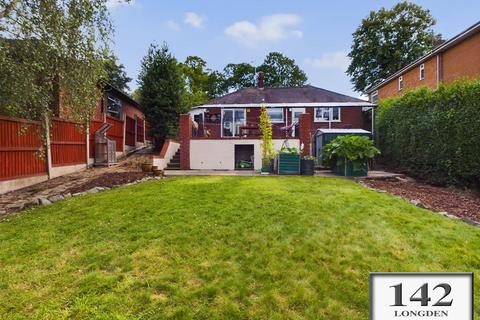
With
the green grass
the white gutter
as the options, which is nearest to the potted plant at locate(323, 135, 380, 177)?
the green grass

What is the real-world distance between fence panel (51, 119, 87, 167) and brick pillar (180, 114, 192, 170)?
388 centimetres

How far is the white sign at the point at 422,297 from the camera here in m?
1.82

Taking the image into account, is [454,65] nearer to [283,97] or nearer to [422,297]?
[283,97]

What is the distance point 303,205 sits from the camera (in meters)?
6.11

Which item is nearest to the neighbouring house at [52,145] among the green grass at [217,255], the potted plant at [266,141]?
the green grass at [217,255]

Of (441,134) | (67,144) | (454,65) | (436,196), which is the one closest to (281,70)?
(454,65)

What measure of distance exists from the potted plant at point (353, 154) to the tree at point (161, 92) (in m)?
9.14

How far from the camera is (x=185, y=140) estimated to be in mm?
13883

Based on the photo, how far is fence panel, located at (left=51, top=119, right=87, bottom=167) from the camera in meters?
11.7

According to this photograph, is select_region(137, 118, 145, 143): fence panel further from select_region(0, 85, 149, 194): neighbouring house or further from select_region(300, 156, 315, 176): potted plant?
select_region(300, 156, 315, 176): potted plant

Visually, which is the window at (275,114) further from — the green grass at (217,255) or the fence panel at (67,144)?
the green grass at (217,255)

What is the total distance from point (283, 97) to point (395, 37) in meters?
20.4

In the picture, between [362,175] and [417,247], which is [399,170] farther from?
[417,247]

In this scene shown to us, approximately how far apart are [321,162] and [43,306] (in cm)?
1197
